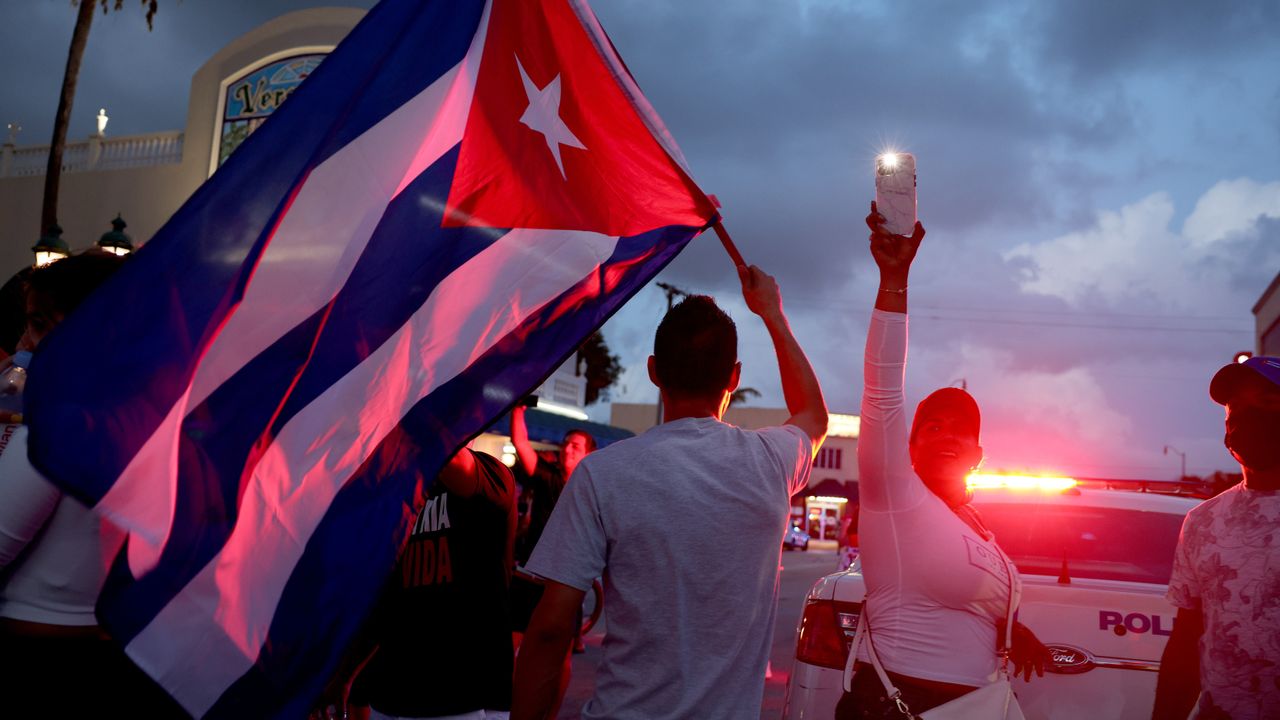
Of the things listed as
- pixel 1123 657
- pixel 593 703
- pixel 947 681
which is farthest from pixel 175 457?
pixel 1123 657

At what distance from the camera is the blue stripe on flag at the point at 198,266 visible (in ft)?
7.84

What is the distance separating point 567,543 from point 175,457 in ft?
3.07

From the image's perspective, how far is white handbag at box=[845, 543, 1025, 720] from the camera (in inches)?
113

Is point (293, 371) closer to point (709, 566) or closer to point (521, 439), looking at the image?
point (709, 566)

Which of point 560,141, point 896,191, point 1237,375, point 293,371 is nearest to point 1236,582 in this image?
point 1237,375

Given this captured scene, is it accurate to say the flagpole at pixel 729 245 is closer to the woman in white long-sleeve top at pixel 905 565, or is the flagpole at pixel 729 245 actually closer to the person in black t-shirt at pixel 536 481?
the woman in white long-sleeve top at pixel 905 565

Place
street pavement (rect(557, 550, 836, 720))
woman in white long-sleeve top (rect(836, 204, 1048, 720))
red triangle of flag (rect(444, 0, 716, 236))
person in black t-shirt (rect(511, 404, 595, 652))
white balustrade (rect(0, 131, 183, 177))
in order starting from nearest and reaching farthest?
woman in white long-sleeve top (rect(836, 204, 1048, 720)), red triangle of flag (rect(444, 0, 716, 236)), person in black t-shirt (rect(511, 404, 595, 652)), street pavement (rect(557, 550, 836, 720)), white balustrade (rect(0, 131, 183, 177))

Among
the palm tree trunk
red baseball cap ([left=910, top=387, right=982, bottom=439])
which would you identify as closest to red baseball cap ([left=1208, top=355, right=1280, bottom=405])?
red baseball cap ([left=910, top=387, right=982, bottom=439])

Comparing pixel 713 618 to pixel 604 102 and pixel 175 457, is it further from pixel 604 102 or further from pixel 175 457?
pixel 604 102

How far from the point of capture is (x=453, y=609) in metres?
3.72

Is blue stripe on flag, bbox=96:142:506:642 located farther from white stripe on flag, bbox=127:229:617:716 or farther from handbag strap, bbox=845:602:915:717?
handbag strap, bbox=845:602:915:717

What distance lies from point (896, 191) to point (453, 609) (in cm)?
212

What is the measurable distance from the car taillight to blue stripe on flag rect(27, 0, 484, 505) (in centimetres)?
258

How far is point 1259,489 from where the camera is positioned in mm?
3307
